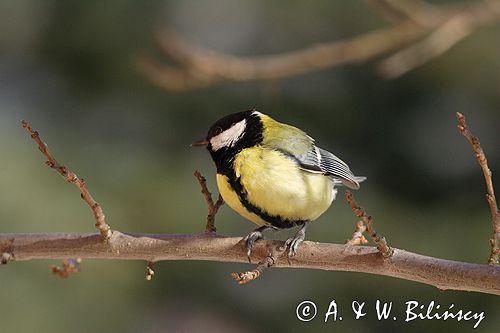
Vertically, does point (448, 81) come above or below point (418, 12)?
above

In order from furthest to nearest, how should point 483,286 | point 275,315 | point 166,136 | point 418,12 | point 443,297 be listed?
1. point 166,136
2. point 275,315
3. point 443,297
4. point 418,12
5. point 483,286

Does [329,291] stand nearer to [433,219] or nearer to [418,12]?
[433,219]

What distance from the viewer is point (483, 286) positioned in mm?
1011

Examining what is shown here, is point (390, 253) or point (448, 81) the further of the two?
point (448, 81)

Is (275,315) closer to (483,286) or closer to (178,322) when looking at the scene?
(178,322)

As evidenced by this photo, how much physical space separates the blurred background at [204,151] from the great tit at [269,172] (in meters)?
1.13

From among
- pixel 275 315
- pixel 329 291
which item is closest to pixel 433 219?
pixel 329 291

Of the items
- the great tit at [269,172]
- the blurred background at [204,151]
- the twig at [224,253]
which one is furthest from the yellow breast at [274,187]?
the blurred background at [204,151]

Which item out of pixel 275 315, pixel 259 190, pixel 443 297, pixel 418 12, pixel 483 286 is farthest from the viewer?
pixel 275 315

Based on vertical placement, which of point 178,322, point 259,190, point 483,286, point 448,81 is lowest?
point 483,286

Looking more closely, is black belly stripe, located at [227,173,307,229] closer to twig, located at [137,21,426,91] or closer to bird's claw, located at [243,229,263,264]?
bird's claw, located at [243,229,263,264]

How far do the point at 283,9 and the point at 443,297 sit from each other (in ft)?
3.95

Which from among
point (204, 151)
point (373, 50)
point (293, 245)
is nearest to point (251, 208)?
point (293, 245)

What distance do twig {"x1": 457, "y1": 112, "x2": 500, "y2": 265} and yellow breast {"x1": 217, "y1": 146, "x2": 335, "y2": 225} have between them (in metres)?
0.35
